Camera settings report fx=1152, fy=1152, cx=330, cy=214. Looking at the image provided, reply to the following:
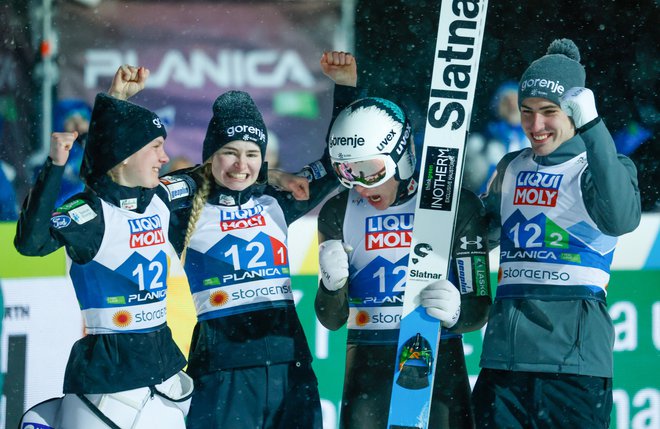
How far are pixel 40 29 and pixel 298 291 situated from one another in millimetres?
2968

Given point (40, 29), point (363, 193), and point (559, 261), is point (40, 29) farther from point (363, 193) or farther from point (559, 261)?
point (559, 261)

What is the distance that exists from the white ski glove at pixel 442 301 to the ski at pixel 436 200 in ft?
0.17

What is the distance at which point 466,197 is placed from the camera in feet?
15.3

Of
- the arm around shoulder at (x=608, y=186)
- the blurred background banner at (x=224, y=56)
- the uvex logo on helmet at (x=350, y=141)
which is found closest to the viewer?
the arm around shoulder at (x=608, y=186)

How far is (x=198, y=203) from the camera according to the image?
15.4ft

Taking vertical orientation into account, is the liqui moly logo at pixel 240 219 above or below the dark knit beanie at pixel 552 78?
below

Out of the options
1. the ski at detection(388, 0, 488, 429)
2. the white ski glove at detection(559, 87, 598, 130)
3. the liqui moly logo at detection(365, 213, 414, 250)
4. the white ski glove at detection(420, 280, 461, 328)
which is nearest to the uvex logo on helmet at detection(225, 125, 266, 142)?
the liqui moly logo at detection(365, 213, 414, 250)

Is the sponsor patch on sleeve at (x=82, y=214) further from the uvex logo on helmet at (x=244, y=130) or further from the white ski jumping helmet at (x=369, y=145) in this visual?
the white ski jumping helmet at (x=369, y=145)

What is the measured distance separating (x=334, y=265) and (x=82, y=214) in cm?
95

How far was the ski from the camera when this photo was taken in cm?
440

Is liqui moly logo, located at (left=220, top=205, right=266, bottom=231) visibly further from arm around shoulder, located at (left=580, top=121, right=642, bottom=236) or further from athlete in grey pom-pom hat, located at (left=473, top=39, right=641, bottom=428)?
arm around shoulder, located at (left=580, top=121, right=642, bottom=236)

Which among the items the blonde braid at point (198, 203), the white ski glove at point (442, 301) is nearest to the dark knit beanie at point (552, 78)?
the white ski glove at point (442, 301)

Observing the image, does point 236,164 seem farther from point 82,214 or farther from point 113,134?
point 82,214

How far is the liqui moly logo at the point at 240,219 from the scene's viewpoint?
4691mm
